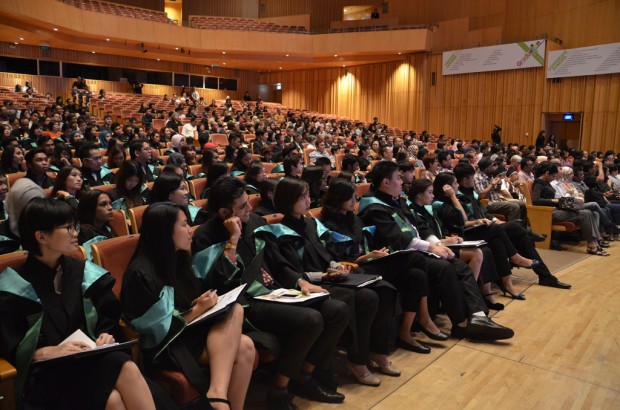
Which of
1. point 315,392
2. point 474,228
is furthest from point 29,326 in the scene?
point 474,228

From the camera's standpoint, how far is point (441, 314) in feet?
11.6

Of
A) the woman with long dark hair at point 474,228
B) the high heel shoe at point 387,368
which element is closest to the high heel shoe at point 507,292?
the woman with long dark hair at point 474,228

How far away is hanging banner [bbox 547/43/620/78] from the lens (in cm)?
1237

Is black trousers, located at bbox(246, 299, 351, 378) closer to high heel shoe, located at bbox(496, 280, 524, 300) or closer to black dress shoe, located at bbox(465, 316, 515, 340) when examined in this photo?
black dress shoe, located at bbox(465, 316, 515, 340)

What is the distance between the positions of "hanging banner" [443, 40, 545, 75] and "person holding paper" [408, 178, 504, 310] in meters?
12.1

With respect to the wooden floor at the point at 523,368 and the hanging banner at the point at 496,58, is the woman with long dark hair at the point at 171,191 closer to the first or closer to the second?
the wooden floor at the point at 523,368

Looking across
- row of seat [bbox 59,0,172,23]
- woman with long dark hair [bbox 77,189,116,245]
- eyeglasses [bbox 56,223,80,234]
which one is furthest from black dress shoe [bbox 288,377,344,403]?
row of seat [bbox 59,0,172,23]

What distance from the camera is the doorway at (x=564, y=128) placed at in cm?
1372

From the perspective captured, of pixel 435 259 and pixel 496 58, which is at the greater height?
pixel 496 58

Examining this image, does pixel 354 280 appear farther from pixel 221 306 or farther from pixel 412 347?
pixel 221 306

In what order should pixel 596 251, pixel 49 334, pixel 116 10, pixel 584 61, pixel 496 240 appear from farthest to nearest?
pixel 116 10 < pixel 584 61 < pixel 596 251 < pixel 496 240 < pixel 49 334

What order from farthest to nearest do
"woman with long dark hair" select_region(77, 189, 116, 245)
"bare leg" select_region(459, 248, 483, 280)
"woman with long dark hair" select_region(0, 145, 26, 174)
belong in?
"woman with long dark hair" select_region(0, 145, 26, 174), "bare leg" select_region(459, 248, 483, 280), "woman with long dark hair" select_region(77, 189, 116, 245)

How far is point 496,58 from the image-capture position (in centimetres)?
1491

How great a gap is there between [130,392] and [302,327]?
0.77m
